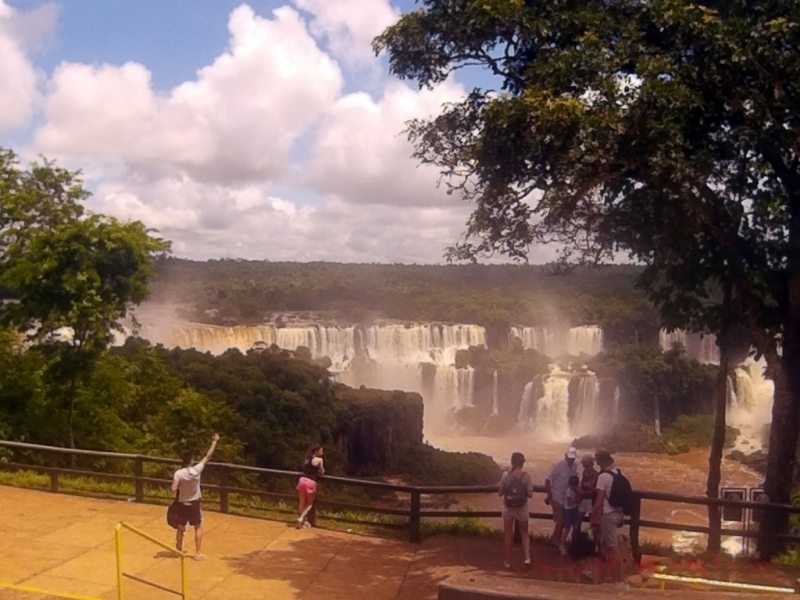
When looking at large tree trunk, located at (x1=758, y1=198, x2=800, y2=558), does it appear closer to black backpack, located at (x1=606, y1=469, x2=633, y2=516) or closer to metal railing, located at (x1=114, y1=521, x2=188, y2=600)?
black backpack, located at (x1=606, y1=469, x2=633, y2=516)

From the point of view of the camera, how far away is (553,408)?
6269cm

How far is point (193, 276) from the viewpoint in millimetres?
111000

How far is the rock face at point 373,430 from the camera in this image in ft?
140

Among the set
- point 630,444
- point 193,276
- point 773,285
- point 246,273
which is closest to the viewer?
point 773,285

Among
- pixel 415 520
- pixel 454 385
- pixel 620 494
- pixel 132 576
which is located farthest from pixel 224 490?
pixel 454 385

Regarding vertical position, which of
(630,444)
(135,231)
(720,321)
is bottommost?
(630,444)

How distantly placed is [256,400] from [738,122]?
2645 centimetres

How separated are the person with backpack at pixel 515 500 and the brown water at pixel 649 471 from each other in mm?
22572

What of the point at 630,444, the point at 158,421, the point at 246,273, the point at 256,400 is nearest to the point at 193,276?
the point at 246,273

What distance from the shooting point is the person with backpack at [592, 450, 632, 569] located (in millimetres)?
7359

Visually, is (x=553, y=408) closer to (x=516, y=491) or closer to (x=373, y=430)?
(x=373, y=430)

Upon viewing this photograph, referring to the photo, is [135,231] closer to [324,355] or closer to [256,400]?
[256,400]

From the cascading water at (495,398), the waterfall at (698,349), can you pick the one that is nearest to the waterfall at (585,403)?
the cascading water at (495,398)

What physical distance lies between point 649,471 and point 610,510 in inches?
1719
